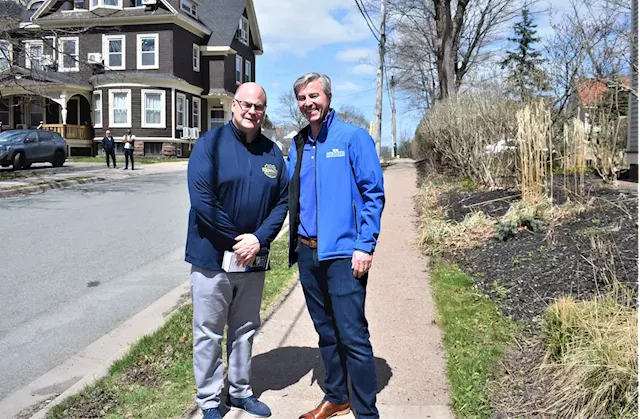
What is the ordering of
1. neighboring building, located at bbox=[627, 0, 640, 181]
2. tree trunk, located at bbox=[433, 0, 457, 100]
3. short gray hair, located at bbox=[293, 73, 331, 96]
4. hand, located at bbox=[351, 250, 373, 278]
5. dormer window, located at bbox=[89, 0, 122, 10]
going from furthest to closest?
1. dormer window, located at bbox=[89, 0, 122, 10]
2. tree trunk, located at bbox=[433, 0, 457, 100]
3. neighboring building, located at bbox=[627, 0, 640, 181]
4. short gray hair, located at bbox=[293, 73, 331, 96]
5. hand, located at bbox=[351, 250, 373, 278]

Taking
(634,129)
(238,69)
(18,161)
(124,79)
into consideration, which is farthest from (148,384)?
(238,69)

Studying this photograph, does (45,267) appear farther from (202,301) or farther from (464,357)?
(464,357)

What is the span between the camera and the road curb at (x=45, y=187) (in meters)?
14.9

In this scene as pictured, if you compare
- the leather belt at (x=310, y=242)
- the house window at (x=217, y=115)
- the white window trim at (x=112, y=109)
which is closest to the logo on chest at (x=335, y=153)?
the leather belt at (x=310, y=242)

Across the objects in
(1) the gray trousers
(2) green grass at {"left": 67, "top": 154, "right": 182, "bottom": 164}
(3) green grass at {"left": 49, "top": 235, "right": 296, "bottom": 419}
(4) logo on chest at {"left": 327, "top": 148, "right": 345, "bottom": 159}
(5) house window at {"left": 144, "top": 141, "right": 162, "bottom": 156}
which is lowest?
(3) green grass at {"left": 49, "top": 235, "right": 296, "bottom": 419}

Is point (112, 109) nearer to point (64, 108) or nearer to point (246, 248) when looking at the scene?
point (64, 108)

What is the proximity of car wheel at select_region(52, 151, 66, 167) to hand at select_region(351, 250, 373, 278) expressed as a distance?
76.1 feet

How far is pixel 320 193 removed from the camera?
10.8 feet

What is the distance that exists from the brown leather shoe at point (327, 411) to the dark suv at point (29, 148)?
20890 mm

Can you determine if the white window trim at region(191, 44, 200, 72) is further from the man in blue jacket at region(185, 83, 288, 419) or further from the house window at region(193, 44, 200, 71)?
the man in blue jacket at region(185, 83, 288, 419)

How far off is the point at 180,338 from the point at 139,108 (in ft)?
98.0

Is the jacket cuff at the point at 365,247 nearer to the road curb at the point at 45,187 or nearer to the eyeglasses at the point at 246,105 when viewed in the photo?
the eyeglasses at the point at 246,105

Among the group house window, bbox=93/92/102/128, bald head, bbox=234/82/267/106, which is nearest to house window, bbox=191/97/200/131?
house window, bbox=93/92/102/128

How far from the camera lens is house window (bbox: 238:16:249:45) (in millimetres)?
39084
